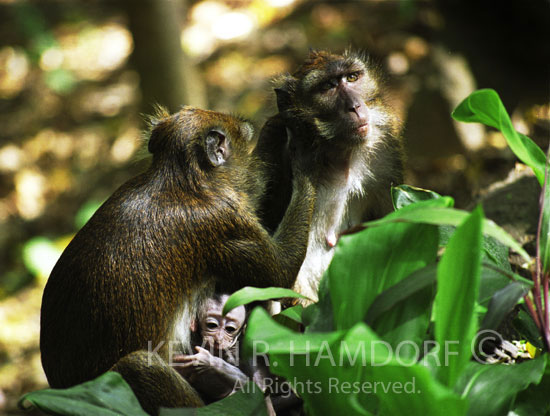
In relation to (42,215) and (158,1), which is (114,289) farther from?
(42,215)

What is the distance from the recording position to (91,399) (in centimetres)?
245

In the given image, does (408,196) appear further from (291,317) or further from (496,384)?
(496,384)

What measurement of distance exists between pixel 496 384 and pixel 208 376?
4.89 feet

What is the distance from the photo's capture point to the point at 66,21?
1189 centimetres

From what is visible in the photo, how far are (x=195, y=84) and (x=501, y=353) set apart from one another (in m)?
6.20

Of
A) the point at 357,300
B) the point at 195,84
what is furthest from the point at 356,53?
the point at 195,84

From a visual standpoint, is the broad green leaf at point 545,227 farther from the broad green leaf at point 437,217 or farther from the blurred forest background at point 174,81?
the blurred forest background at point 174,81

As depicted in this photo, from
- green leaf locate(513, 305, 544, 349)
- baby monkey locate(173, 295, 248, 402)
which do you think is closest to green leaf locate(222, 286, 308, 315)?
baby monkey locate(173, 295, 248, 402)

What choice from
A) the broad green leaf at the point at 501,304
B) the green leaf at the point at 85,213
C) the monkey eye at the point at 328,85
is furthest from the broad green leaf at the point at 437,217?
the green leaf at the point at 85,213

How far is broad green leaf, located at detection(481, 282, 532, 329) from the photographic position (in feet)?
7.28

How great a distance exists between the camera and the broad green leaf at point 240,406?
2574mm

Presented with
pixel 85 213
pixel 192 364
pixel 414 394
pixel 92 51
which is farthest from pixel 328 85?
pixel 92 51

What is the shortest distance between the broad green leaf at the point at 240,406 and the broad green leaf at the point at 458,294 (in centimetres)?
76

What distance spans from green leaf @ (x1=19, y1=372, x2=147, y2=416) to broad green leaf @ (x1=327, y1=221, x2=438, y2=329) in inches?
34.0
